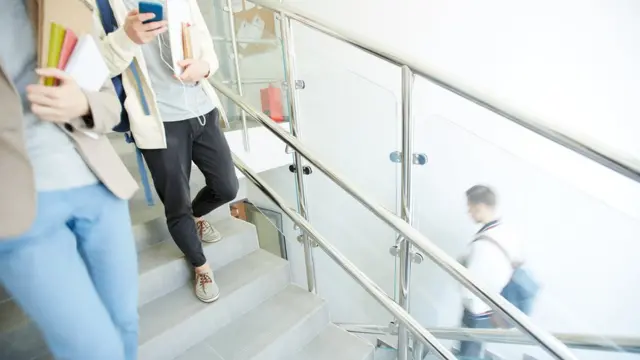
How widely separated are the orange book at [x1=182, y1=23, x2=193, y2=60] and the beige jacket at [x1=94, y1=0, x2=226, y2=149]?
52mm

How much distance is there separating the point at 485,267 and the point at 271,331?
87cm

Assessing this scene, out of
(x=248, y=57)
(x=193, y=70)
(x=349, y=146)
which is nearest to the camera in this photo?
(x=193, y=70)

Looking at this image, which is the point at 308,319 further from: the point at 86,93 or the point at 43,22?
the point at 43,22

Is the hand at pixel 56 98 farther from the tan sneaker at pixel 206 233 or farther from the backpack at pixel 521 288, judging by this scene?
the backpack at pixel 521 288

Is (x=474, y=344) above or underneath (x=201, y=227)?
underneath

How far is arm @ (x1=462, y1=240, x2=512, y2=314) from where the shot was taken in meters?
1.24

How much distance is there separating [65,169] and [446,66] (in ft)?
6.76

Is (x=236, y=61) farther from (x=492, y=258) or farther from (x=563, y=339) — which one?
(x=563, y=339)

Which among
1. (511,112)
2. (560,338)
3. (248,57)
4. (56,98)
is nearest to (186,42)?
(56,98)

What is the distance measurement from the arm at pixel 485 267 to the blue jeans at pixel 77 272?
1097 millimetres

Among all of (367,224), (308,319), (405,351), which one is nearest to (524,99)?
(367,224)

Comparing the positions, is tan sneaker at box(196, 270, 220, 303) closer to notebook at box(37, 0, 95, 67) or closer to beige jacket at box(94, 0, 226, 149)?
beige jacket at box(94, 0, 226, 149)

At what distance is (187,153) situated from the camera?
3.88 ft

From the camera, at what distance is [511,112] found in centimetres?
83
